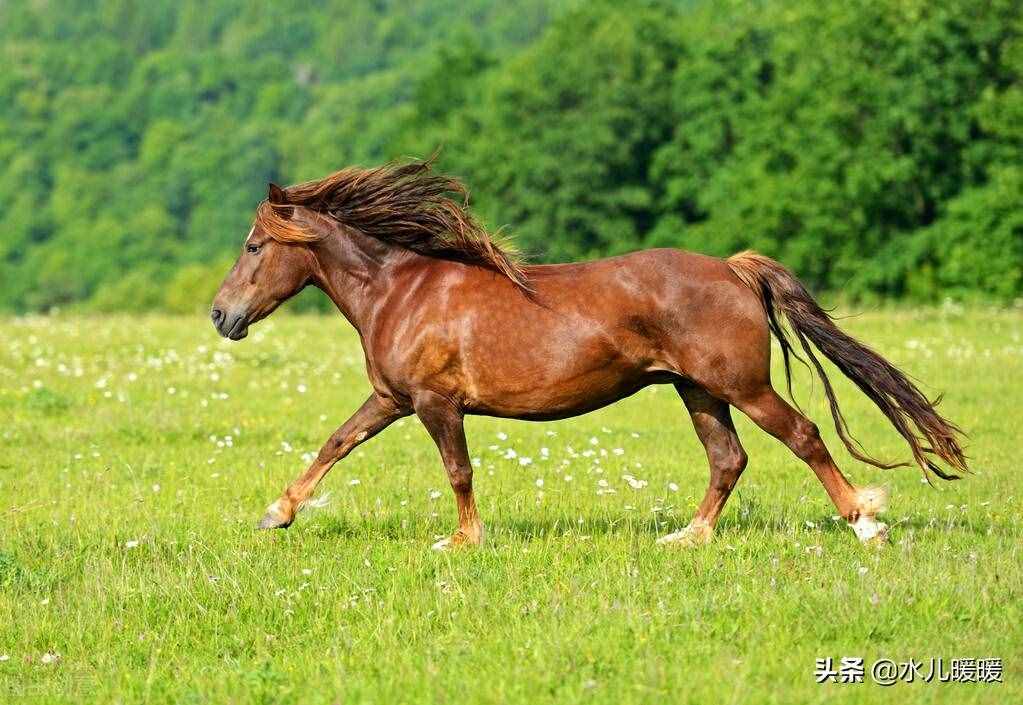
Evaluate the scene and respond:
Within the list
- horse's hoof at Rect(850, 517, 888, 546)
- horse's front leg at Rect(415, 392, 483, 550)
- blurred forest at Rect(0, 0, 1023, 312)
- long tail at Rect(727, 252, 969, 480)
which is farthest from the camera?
blurred forest at Rect(0, 0, 1023, 312)

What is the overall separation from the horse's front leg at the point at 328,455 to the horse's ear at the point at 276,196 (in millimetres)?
1525

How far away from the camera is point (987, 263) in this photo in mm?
44219

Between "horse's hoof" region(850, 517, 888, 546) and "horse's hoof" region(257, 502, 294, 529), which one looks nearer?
"horse's hoof" region(850, 517, 888, 546)

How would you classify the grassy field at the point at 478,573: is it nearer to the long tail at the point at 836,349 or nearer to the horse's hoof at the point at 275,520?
the horse's hoof at the point at 275,520

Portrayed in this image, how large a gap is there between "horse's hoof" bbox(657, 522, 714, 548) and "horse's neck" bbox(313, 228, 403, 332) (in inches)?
101

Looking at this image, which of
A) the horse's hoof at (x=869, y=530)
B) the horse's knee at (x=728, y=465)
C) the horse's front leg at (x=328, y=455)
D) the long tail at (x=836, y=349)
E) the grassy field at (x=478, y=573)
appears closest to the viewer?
the grassy field at (x=478, y=573)

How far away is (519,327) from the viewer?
9133 mm

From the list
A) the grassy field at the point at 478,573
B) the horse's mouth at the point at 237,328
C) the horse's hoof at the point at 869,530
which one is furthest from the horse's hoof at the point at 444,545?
the horse's hoof at the point at 869,530

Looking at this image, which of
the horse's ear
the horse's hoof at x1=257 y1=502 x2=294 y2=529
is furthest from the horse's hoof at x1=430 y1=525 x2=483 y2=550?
the horse's ear

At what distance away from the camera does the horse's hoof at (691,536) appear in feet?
29.7

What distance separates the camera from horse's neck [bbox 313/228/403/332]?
31.6ft

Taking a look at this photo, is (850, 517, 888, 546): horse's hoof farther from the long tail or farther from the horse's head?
the horse's head

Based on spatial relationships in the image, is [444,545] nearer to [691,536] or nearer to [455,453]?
[455,453]

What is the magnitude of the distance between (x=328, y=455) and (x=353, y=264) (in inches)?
53.2
